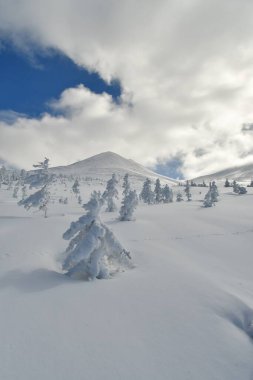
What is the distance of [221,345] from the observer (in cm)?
1066

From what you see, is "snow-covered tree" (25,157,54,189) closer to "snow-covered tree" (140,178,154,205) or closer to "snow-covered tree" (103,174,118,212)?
"snow-covered tree" (103,174,118,212)

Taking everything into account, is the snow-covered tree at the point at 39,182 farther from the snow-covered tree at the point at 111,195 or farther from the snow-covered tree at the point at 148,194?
the snow-covered tree at the point at 148,194

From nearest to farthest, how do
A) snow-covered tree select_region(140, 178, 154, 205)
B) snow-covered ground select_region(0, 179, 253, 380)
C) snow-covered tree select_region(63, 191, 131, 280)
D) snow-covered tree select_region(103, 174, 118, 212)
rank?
1. snow-covered ground select_region(0, 179, 253, 380)
2. snow-covered tree select_region(63, 191, 131, 280)
3. snow-covered tree select_region(103, 174, 118, 212)
4. snow-covered tree select_region(140, 178, 154, 205)

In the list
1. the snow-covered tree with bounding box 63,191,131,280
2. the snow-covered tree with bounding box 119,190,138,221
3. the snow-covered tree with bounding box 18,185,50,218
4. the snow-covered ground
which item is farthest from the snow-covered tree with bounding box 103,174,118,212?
the snow-covered tree with bounding box 63,191,131,280

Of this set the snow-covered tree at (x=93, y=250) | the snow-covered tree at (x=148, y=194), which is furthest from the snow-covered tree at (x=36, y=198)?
the snow-covered tree at (x=148, y=194)

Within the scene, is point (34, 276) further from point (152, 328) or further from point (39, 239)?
point (39, 239)

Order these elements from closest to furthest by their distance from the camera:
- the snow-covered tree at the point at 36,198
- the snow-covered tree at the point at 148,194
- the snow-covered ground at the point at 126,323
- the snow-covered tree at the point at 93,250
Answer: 1. the snow-covered ground at the point at 126,323
2. the snow-covered tree at the point at 93,250
3. the snow-covered tree at the point at 36,198
4. the snow-covered tree at the point at 148,194

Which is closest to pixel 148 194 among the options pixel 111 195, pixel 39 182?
pixel 111 195

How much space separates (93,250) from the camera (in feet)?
56.1

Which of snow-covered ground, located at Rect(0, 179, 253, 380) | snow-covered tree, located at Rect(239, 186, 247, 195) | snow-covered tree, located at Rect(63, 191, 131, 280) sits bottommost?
snow-covered ground, located at Rect(0, 179, 253, 380)

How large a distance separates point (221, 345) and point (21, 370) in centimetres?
661

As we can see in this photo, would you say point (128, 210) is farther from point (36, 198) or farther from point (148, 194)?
point (148, 194)

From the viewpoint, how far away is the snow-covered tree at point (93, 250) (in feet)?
54.7

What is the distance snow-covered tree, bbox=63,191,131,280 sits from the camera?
16.7 metres
